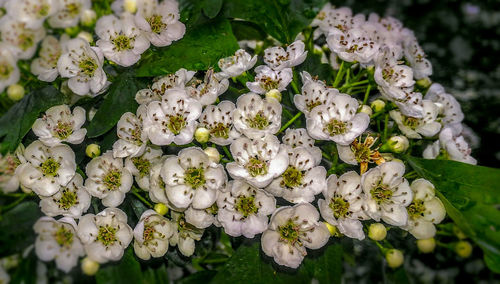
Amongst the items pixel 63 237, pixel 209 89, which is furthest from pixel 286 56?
pixel 63 237

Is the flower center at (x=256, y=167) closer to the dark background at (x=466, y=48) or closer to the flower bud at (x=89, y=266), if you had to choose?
the flower bud at (x=89, y=266)

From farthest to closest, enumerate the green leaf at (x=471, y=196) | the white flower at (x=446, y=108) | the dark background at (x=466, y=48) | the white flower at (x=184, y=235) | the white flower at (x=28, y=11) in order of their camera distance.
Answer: the dark background at (x=466, y=48) < the white flower at (x=446, y=108) < the white flower at (x=28, y=11) < the white flower at (x=184, y=235) < the green leaf at (x=471, y=196)

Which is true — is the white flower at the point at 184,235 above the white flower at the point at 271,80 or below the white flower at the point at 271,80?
below

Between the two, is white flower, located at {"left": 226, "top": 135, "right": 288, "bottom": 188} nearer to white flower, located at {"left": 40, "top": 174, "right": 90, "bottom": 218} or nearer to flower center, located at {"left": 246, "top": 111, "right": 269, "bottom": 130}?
flower center, located at {"left": 246, "top": 111, "right": 269, "bottom": 130}

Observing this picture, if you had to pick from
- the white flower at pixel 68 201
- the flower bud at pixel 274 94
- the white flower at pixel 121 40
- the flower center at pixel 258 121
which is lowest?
the white flower at pixel 68 201

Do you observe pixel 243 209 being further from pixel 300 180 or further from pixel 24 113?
pixel 24 113

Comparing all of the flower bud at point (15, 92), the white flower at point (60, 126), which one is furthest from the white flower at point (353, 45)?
the flower bud at point (15, 92)

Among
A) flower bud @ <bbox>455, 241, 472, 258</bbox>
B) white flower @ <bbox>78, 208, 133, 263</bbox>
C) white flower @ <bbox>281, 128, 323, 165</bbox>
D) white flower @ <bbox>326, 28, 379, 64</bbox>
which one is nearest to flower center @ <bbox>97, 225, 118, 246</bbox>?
white flower @ <bbox>78, 208, 133, 263</bbox>
